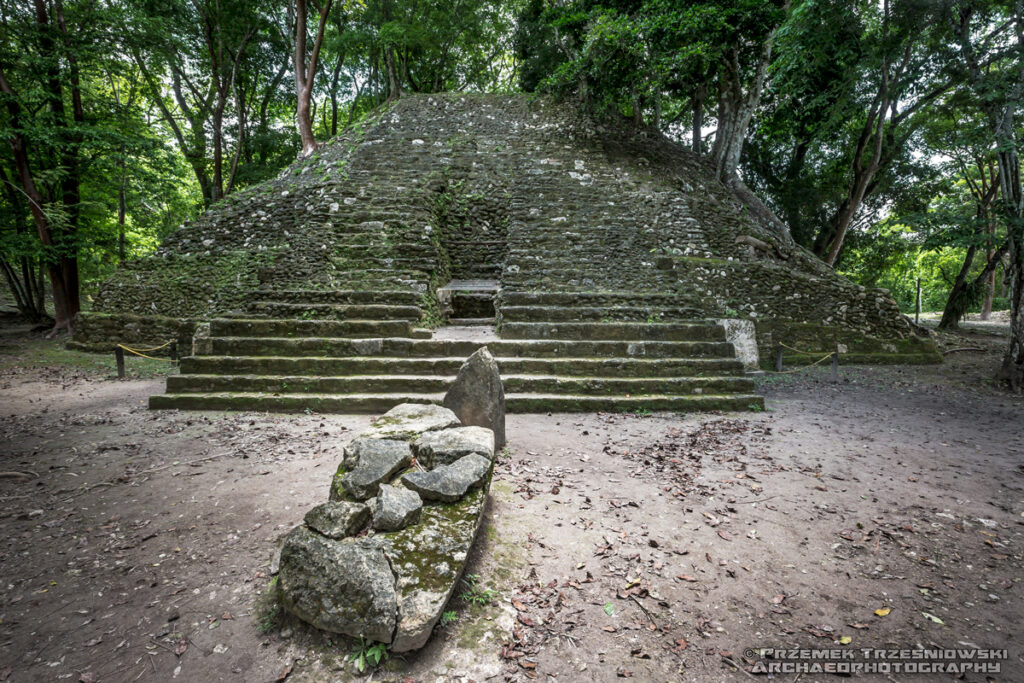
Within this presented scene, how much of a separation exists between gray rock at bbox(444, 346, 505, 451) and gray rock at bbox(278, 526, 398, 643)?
2023 millimetres

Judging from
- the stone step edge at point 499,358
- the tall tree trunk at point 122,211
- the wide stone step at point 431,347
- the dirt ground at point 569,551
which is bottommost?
the dirt ground at point 569,551

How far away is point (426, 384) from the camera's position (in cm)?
555

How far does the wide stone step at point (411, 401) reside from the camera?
526cm

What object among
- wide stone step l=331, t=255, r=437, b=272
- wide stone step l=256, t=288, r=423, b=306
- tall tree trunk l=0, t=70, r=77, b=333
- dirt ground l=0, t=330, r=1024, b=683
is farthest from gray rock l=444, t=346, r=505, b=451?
tall tree trunk l=0, t=70, r=77, b=333

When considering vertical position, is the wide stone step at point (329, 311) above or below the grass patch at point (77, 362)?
above

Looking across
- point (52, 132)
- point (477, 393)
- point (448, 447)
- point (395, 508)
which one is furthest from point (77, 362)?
point (395, 508)

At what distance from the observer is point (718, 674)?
5.48ft

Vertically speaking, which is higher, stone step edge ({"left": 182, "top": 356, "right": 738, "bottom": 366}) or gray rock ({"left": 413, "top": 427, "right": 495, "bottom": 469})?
stone step edge ({"left": 182, "top": 356, "right": 738, "bottom": 366})

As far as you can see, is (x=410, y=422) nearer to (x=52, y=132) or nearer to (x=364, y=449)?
(x=364, y=449)

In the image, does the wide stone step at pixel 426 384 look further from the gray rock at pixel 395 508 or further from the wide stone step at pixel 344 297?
the gray rock at pixel 395 508

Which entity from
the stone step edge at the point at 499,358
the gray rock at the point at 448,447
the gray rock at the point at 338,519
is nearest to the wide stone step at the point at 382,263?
the stone step edge at the point at 499,358

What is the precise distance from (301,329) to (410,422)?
13.1ft

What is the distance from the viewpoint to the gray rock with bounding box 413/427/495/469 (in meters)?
2.69

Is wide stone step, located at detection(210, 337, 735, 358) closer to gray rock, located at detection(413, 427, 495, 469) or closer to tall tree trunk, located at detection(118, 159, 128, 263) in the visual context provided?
gray rock, located at detection(413, 427, 495, 469)
